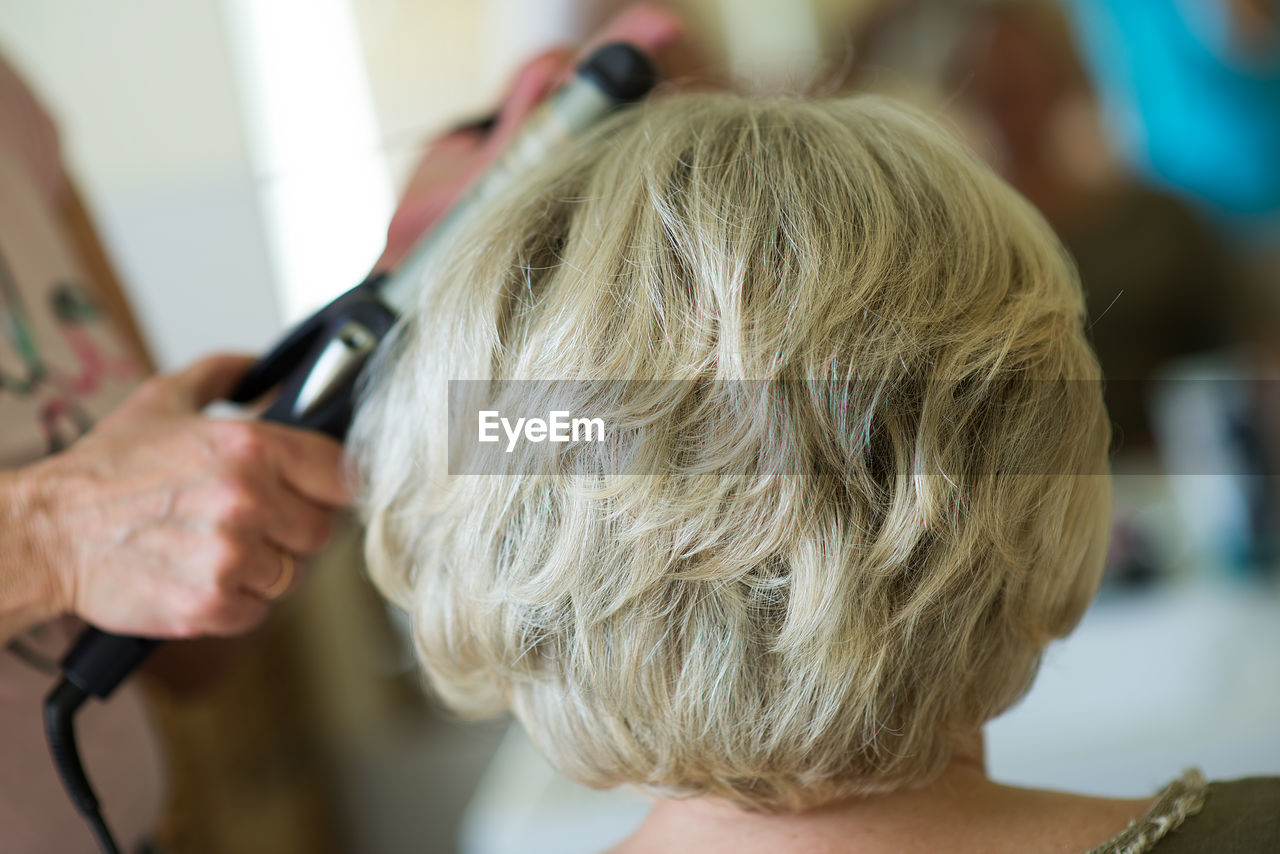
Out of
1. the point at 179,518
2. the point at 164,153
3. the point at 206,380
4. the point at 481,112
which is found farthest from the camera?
the point at 164,153

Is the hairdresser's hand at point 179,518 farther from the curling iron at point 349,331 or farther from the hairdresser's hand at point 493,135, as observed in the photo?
the hairdresser's hand at point 493,135

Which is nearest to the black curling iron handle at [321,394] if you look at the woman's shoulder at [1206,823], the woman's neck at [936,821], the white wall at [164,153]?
the woman's neck at [936,821]

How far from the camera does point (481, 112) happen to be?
124 cm

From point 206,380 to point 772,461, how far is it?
0.47 metres

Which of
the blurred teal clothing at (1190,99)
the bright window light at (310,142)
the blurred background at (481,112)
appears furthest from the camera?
the blurred teal clothing at (1190,99)

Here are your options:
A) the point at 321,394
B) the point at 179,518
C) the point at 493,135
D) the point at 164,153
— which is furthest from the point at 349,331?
the point at 164,153

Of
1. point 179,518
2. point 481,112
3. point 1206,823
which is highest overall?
point 481,112

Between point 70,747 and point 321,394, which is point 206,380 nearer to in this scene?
point 321,394

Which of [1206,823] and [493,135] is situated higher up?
[493,135]

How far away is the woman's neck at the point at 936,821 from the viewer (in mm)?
555

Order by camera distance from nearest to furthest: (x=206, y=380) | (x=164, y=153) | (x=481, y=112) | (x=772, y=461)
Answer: (x=772, y=461), (x=206, y=380), (x=481, y=112), (x=164, y=153)

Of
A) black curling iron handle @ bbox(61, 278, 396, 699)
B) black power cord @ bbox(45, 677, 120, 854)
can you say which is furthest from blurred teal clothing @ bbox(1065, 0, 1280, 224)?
black power cord @ bbox(45, 677, 120, 854)

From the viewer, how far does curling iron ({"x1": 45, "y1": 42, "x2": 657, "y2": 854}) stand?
65cm

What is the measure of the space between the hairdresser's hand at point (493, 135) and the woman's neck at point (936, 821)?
1.51 ft
